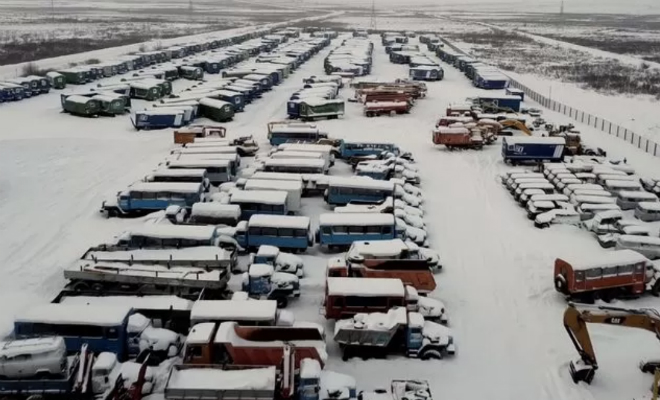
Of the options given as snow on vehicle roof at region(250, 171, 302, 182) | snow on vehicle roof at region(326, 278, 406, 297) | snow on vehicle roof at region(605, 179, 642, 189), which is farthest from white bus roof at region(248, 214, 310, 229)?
snow on vehicle roof at region(605, 179, 642, 189)

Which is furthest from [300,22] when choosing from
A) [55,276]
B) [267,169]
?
[55,276]

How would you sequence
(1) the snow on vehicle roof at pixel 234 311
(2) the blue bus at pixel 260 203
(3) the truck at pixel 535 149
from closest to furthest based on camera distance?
(1) the snow on vehicle roof at pixel 234 311 < (2) the blue bus at pixel 260 203 < (3) the truck at pixel 535 149

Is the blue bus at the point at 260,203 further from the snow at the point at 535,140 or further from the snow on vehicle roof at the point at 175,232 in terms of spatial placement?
the snow at the point at 535,140

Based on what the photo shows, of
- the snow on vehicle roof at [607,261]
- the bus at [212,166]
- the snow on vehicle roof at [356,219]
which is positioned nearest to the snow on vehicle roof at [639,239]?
the snow on vehicle roof at [607,261]

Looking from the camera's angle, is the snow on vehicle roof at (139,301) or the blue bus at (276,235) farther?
the blue bus at (276,235)

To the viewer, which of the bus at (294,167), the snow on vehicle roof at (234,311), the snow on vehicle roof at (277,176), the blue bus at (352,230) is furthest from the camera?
the bus at (294,167)

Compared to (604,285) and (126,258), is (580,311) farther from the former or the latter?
(126,258)
